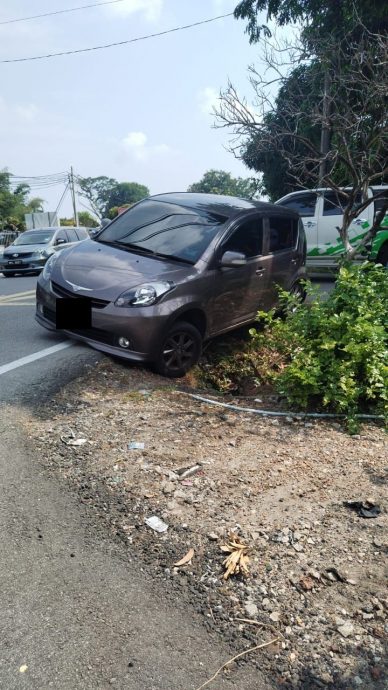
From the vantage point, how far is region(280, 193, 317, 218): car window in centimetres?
1173

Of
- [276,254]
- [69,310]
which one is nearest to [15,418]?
[69,310]

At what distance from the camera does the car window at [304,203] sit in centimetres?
1173

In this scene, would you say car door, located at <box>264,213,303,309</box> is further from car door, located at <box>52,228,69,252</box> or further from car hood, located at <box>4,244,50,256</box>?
car door, located at <box>52,228,69,252</box>

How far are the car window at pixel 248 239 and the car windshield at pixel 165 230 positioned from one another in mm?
223

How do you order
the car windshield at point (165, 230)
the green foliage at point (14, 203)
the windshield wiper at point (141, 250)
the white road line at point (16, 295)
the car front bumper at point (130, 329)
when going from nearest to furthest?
1. the car front bumper at point (130, 329)
2. the windshield wiper at point (141, 250)
3. the car windshield at point (165, 230)
4. the white road line at point (16, 295)
5. the green foliage at point (14, 203)

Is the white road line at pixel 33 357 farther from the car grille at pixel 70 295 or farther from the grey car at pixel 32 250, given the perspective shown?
the grey car at pixel 32 250

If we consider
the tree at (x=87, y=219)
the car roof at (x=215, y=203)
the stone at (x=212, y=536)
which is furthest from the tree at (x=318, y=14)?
the tree at (x=87, y=219)

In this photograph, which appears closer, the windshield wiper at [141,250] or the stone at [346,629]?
the stone at [346,629]

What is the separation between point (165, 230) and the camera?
19.0 feet

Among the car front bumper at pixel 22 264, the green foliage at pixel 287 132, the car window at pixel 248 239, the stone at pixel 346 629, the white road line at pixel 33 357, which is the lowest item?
the stone at pixel 346 629

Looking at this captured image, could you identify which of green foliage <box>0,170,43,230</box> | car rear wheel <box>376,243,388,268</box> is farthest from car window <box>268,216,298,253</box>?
green foliage <box>0,170,43,230</box>

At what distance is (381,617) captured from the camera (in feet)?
7.30

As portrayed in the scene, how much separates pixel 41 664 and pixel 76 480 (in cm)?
128

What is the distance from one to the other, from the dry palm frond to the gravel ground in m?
0.03
